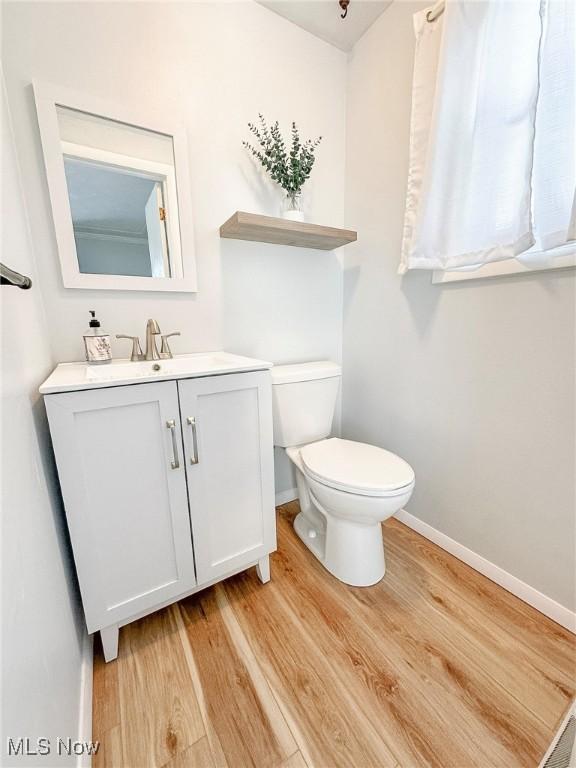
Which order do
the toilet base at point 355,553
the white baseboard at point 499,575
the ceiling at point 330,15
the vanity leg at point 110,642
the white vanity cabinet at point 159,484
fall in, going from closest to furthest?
the white vanity cabinet at point 159,484
the vanity leg at point 110,642
the white baseboard at point 499,575
the toilet base at point 355,553
the ceiling at point 330,15

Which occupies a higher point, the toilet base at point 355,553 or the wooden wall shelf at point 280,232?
the wooden wall shelf at point 280,232

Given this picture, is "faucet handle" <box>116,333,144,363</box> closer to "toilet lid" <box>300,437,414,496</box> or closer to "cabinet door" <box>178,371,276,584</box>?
"cabinet door" <box>178,371,276,584</box>

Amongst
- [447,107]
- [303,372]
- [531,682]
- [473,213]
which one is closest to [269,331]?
[303,372]

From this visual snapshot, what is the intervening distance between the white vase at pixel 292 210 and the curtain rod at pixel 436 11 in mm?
728

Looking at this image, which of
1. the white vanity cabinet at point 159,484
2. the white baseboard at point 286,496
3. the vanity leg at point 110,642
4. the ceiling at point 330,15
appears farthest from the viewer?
the white baseboard at point 286,496

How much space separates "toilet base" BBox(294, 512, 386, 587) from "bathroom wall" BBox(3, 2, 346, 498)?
0.56 m

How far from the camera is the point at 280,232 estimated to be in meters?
1.37

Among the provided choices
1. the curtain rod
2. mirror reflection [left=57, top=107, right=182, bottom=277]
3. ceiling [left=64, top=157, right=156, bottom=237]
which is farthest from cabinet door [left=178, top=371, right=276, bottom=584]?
the curtain rod

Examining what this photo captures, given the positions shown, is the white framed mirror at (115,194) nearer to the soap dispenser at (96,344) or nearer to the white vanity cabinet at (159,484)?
the soap dispenser at (96,344)

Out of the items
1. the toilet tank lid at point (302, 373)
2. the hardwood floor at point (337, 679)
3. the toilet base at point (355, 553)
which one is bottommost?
the hardwood floor at point (337, 679)

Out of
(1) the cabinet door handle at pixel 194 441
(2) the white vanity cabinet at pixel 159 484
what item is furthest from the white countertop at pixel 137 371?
(1) the cabinet door handle at pixel 194 441

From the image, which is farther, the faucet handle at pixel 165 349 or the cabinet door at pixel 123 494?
the faucet handle at pixel 165 349

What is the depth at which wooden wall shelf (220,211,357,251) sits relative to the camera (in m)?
1.25

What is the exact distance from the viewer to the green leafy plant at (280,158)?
1.38 meters
